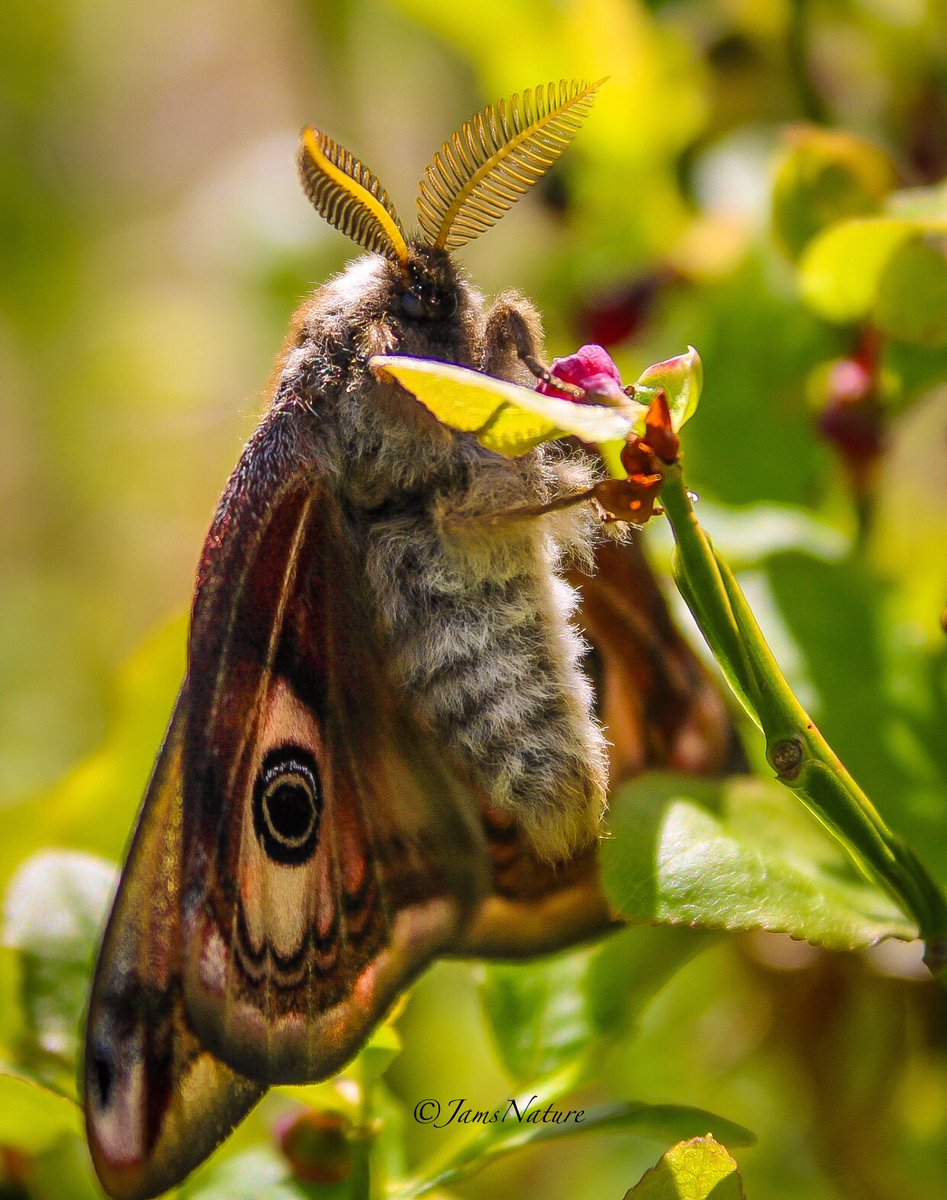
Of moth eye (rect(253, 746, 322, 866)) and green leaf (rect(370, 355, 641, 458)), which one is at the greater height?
green leaf (rect(370, 355, 641, 458))

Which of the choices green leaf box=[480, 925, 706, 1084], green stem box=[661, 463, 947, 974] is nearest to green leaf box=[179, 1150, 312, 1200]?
green leaf box=[480, 925, 706, 1084]

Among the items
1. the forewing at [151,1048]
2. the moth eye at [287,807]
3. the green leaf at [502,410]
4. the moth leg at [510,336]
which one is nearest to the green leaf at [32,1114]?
the forewing at [151,1048]

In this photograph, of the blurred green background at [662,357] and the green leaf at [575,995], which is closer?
the green leaf at [575,995]

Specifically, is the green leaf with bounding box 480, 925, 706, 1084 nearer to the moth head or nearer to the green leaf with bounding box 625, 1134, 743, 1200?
the green leaf with bounding box 625, 1134, 743, 1200

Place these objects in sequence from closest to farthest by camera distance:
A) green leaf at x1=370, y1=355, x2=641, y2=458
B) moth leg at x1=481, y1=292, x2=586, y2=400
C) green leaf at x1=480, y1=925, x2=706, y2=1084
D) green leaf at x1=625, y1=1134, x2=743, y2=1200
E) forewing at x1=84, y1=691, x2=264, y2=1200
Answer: green leaf at x1=370, y1=355, x2=641, y2=458
green leaf at x1=625, y1=1134, x2=743, y2=1200
forewing at x1=84, y1=691, x2=264, y2=1200
green leaf at x1=480, y1=925, x2=706, y2=1084
moth leg at x1=481, y1=292, x2=586, y2=400

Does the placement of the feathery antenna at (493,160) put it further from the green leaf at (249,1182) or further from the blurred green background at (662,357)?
the green leaf at (249,1182)

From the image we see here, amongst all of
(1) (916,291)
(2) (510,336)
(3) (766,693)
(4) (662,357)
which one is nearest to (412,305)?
(2) (510,336)

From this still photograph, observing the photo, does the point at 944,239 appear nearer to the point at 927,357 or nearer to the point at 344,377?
the point at 927,357
